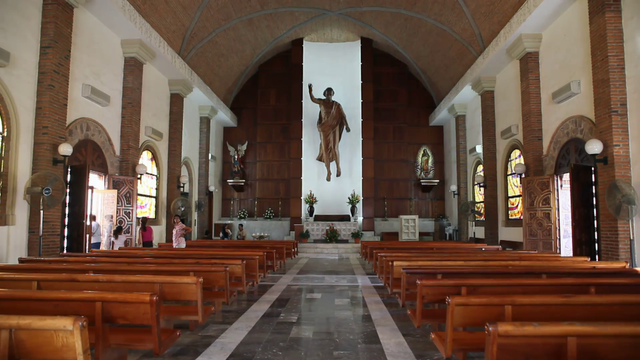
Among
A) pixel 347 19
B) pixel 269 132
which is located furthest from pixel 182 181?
pixel 347 19

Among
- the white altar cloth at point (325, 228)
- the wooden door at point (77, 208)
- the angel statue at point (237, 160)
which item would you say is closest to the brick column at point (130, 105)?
the wooden door at point (77, 208)

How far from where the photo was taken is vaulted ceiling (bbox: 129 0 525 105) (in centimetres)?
1188

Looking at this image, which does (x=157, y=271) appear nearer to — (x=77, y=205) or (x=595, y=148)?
(x=77, y=205)

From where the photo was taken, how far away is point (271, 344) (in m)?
3.70

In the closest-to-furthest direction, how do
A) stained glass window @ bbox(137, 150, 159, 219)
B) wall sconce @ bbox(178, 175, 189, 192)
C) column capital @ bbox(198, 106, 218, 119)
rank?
1. stained glass window @ bbox(137, 150, 159, 219)
2. wall sconce @ bbox(178, 175, 189, 192)
3. column capital @ bbox(198, 106, 218, 119)

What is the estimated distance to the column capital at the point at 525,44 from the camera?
10.2m

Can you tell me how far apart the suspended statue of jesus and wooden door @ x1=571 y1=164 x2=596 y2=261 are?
986 centimetres

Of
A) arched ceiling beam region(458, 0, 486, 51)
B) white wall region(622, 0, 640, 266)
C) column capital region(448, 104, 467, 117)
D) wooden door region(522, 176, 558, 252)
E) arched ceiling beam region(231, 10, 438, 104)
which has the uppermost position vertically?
arched ceiling beam region(231, 10, 438, 104)

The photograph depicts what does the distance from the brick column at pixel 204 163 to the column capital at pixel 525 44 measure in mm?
10543

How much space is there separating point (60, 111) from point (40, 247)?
2502 millimetres

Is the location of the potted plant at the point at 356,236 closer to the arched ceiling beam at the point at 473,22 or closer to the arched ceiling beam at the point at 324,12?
the arched ceiling beam at the point at 324,12

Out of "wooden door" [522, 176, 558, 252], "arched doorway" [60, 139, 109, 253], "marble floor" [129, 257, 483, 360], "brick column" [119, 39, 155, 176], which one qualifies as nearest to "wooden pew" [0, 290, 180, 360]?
"marble floor" [129, 257, 483, 360]

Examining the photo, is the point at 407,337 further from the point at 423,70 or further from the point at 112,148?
the point at 423,70

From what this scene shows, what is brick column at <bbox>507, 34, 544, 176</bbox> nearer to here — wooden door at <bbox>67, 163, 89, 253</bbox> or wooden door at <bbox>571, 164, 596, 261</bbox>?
wooden door at <bbox>571, 164, 596, 261</bbox>
